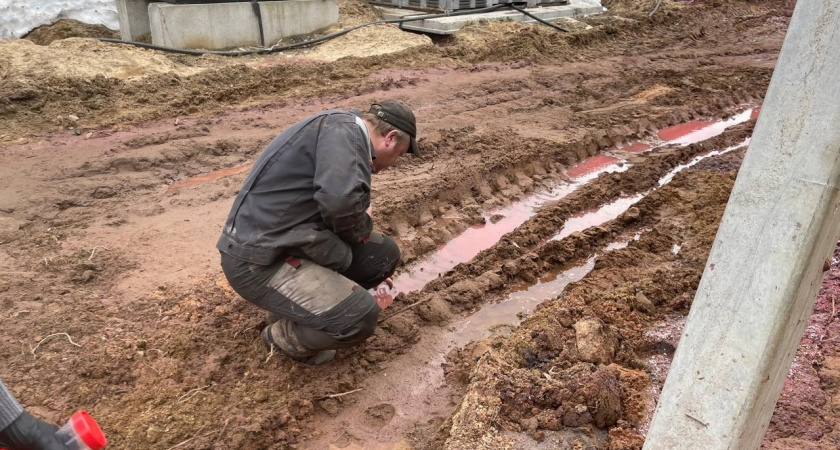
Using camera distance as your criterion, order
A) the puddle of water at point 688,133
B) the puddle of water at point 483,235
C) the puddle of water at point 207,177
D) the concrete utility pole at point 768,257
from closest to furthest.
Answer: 1. the concrete utility pole at point 768,257
2. the puddle of water at point 483,235
3. the puddle of water at point 207,177
4. the puddle of water at point 688,133

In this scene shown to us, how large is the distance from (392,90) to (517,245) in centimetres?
405

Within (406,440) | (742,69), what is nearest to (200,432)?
(406,440)

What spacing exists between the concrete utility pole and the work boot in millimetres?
2066

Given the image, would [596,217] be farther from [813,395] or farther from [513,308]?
[813,395]

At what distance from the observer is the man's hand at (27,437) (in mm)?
2295

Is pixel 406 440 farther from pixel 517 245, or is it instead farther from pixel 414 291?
pixel 517 245

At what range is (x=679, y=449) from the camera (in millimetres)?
2328

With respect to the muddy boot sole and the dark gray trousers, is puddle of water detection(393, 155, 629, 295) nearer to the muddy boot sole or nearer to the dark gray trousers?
the muddy boot sole

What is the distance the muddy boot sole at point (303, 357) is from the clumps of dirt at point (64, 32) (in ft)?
26.7

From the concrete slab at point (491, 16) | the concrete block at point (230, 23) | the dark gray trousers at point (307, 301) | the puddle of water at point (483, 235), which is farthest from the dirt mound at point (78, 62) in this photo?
the dark gray trousers at point (307, 301)

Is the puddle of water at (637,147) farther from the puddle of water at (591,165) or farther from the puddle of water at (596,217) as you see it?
the puddle of water at (596,217)

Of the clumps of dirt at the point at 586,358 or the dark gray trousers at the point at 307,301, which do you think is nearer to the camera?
the clumps of dirt at the point at 586,358

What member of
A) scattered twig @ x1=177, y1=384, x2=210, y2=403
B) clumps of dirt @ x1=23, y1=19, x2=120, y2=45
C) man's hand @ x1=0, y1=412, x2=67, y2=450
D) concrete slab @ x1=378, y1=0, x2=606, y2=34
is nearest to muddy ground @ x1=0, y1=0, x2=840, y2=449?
scattered twig @ x1=177, y1=384, x2=210, y2=403

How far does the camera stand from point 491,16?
483 inches
